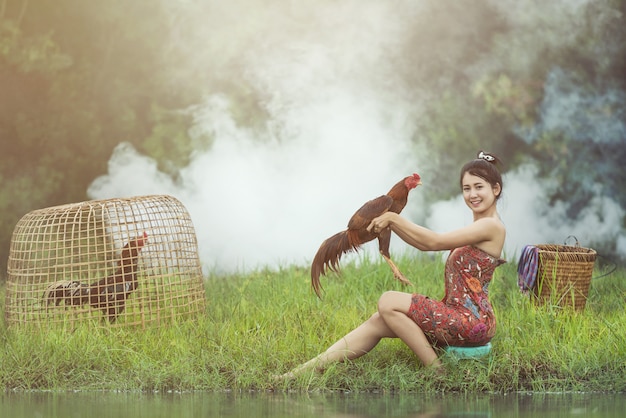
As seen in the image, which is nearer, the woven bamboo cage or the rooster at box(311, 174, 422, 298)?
the rooster at box(311, 174, 422, 298)

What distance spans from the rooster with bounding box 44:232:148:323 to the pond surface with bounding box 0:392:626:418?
1093mm

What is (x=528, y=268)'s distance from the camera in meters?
6.58

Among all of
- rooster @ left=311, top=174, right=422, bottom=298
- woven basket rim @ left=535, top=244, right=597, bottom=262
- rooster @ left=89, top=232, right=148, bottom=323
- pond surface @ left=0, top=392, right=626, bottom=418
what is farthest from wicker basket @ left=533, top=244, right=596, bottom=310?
rooster @ left=89, top=232, right=148, bottom=323

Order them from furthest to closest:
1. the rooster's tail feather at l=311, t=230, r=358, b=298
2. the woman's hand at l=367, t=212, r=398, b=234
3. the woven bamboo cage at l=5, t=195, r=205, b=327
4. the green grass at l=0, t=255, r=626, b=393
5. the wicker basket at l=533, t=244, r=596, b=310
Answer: the wicker basket at l=533, t=244, r=596, b=310 < the woven bamboo cage at l=5, t=195, r=205, b=327 < the green grass at l=0, t=255, r=626, b=393 < the rooster's tail feather at l=311, t=230, r=358, b=298 < the woman's hand at l=367, t=212, r=398, b=234

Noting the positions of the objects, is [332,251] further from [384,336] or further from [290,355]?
[290,355]

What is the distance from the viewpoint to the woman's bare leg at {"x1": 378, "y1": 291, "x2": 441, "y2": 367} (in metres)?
5.01

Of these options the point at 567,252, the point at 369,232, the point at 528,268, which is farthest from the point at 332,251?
the point at 567,252

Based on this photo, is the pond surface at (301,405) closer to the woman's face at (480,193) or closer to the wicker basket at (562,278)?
the woman's face at (480,193)

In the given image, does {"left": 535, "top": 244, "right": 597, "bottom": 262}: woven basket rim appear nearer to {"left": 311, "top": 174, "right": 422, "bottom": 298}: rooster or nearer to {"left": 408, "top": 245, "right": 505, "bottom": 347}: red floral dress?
{"left": 408, "top": 245, "right": 505, "bottom": 347}: red floral dress

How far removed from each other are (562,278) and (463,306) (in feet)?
5.43

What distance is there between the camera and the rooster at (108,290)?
6.16 meters

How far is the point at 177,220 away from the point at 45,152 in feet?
Answer: 9.63

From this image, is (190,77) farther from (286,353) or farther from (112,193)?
(286,353)

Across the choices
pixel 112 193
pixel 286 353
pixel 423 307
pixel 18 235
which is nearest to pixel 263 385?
pixel 286 353
